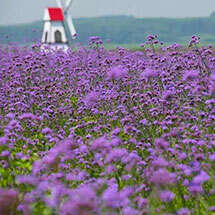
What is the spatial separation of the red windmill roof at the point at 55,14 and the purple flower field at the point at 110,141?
13925 millimetres

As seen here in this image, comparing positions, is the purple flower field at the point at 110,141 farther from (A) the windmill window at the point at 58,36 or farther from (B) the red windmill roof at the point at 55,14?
(B) the red windmill roof at the point at 55,14

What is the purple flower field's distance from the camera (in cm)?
337

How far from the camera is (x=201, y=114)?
18.3 feet

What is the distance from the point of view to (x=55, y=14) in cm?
2531

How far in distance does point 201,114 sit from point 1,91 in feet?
15.6

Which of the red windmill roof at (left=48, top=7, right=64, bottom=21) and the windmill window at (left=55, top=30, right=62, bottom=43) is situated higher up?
the red windmill roof at (left=48, top=7, right=64, bottom=21)

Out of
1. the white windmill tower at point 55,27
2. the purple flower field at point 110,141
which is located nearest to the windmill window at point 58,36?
the white windmill tower at point 55,27

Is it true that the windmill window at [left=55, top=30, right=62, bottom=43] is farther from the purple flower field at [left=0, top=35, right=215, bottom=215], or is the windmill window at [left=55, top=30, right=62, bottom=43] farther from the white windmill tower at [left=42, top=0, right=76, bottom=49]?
the purple flower field at [left=0, top=35, right=215, bottom=215]

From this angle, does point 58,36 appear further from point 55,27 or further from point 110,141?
point 110,141

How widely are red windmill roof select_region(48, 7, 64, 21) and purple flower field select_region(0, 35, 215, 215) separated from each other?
45.7 ft

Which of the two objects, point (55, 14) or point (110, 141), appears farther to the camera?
point (55, 14)

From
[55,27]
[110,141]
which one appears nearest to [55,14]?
[55,27]

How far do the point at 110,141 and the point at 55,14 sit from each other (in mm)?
21773

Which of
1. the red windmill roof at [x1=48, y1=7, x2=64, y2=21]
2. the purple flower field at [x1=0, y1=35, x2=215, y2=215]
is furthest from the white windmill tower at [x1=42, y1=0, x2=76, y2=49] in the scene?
the purple flower field at [x1=0, y1=35, x2=215, y2=215]
